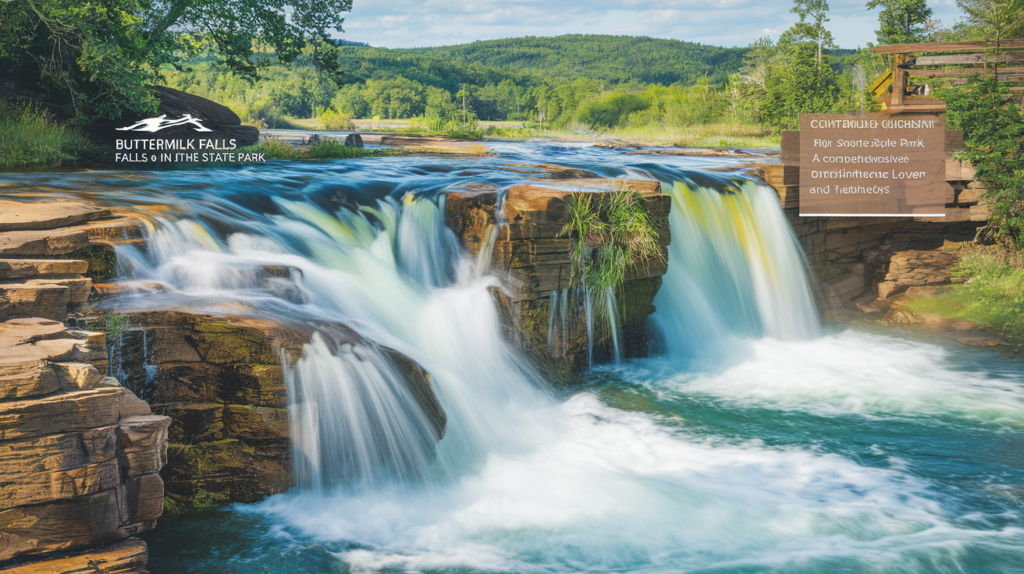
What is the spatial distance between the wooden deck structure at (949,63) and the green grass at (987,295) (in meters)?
2.79

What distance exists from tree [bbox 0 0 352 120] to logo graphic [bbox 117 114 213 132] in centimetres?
47

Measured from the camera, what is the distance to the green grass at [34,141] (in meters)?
11.4

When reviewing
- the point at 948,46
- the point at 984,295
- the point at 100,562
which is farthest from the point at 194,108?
the point at 984,295

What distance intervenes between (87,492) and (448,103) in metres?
44.5

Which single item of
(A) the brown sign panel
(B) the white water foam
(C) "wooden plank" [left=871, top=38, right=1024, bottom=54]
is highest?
(C) "wooden plank" [left=871, top=38, right=1024, bottom=54]

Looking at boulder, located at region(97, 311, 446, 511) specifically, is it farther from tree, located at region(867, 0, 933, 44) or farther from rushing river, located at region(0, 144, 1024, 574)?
tree, located at region(867, 0, 933, 44)

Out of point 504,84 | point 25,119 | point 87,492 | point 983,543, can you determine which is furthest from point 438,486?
point 504,84

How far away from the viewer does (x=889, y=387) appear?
307 inches

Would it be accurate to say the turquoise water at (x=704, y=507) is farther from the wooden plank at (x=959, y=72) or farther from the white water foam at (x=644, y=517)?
the wooden plank at (x=959, y=72)

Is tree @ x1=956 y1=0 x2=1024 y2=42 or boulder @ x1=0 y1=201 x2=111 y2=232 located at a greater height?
tree @ x1=956 y1=0 x2=1024 y2=42

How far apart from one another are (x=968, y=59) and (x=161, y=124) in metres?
15.9

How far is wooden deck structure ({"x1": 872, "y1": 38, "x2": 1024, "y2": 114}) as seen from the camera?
12203 millimetres

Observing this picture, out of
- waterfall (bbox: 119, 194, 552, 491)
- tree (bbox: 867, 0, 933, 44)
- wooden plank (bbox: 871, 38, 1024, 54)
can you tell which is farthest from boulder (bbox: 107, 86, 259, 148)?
tree (bbox: 867, 0, 933, 44)

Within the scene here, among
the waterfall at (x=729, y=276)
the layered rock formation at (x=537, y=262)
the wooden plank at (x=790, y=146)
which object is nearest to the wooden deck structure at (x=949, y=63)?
the wooden plank at (x=790, y=146)
